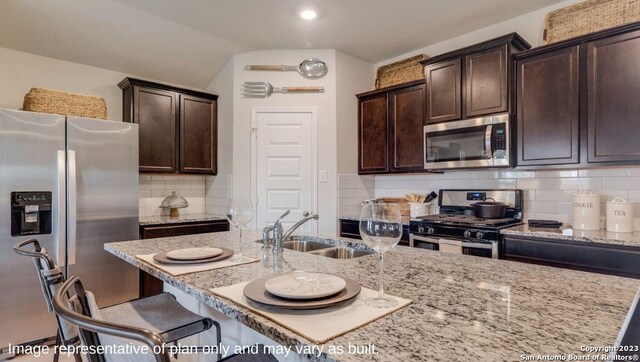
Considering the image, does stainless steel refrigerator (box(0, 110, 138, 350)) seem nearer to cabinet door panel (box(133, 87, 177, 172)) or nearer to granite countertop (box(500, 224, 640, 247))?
cabinet door panel (box(133, 87, 177, 172))

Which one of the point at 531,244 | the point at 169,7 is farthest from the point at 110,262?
the point at 531,244

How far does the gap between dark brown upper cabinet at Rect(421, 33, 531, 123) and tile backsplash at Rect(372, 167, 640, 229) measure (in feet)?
2.04

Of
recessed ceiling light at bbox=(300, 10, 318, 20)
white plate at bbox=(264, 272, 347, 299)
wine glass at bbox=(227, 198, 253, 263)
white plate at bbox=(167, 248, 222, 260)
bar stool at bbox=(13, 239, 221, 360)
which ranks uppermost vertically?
recessed ceiling light at bbox=(300, 10, 318, 20)

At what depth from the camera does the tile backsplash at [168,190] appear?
3615mm

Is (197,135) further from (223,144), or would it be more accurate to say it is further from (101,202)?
(101,202)

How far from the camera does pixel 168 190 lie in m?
3.79

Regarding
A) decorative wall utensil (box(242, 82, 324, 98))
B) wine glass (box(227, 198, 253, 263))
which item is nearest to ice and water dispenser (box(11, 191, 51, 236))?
wine glass (box(227, 198, 253, 263))

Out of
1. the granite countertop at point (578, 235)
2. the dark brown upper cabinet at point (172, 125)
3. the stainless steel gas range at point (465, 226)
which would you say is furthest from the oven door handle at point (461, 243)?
the dark brown upper cabinet at point (172, 125)

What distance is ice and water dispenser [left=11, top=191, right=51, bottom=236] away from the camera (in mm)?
2367

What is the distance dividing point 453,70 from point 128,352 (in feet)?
9.65

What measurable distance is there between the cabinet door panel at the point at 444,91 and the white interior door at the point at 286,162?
3.80 feet

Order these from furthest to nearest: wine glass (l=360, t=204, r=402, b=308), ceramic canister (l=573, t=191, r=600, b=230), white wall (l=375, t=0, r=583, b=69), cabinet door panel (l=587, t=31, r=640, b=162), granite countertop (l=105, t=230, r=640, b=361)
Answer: white wall (l=375, t=0, r=583, b=69) → ceramic canister (l=573, t=191, r=600, b=230) → cabinet door panel (l=587, t=31, r=640, b=162) → wine glass (l=360, t=204, r=402, b=308) → granite countertop (l=105, t=230, r=640, b=361)

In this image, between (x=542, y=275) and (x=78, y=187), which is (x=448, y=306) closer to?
(x=542, y=275)

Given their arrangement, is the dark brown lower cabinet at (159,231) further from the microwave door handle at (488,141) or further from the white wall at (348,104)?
the microwave door handle at (488,141)
